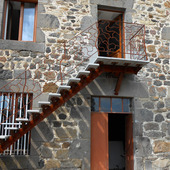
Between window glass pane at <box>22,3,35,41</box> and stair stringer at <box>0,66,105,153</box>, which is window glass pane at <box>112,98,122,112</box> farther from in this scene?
window glass pane at <box>22,3,35,41</box>

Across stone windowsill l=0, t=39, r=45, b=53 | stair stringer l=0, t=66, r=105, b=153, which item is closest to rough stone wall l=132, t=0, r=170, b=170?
stair stringer l=0, t=66, r=105, b=153

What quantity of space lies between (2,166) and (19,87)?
1.86m

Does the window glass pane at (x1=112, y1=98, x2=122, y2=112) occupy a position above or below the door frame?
above

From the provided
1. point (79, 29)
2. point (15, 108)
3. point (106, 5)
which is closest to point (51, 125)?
point (15, 108)

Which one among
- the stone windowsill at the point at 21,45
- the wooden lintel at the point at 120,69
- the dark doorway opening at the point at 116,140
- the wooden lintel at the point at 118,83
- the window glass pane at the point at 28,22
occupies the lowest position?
the dark doorway opening at the point at 116,140

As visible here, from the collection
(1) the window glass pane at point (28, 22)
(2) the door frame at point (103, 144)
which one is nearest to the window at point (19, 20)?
(1) the window glass pane at point (28, 22)

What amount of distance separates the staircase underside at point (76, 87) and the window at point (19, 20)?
1979mm

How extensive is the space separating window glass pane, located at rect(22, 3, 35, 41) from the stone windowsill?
290 mm

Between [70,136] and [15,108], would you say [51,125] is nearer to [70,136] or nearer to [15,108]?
[70,136]

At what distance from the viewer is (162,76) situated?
6.45 metres

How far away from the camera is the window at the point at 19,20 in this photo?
6.11 m

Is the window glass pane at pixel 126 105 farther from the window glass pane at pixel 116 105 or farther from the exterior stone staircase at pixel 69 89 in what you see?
the exterior stone staircase at pixel 69 89

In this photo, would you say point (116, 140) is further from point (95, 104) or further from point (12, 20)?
point (12, 20)

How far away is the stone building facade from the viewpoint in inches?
217
